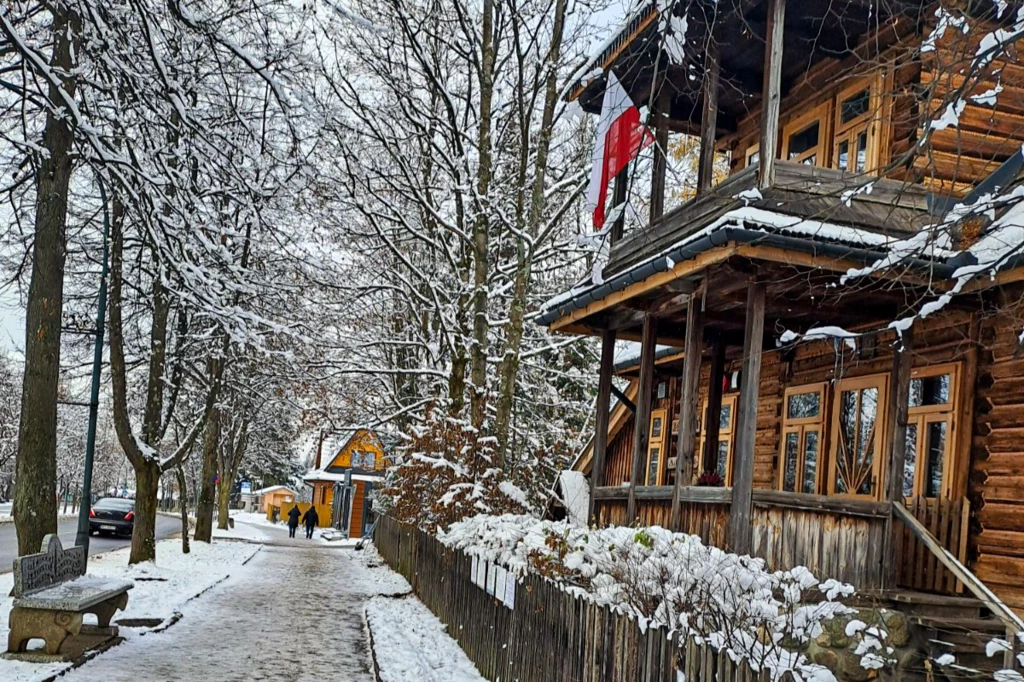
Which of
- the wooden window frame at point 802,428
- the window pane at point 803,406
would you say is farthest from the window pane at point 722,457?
the window pane at point 803,406

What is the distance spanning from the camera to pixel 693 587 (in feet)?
19.4

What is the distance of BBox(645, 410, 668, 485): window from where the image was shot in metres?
17.8

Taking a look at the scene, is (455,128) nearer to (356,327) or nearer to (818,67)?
(818,67)

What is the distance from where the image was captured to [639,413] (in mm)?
12188

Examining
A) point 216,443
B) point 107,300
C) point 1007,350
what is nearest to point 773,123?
point 1007,350

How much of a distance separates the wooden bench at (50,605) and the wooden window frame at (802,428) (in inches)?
348

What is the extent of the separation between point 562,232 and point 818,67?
44.2 feet

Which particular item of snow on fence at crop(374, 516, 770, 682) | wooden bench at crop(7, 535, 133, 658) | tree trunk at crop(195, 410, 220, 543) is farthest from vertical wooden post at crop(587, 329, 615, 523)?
tree trunk at crop(195, 410, 220, 543)

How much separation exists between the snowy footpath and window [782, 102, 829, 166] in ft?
28.1

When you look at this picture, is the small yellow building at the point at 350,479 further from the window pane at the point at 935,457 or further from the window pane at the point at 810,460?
the window pane at the point at 935,457

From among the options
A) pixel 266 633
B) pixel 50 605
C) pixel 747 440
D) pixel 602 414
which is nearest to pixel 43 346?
pixel 50 605

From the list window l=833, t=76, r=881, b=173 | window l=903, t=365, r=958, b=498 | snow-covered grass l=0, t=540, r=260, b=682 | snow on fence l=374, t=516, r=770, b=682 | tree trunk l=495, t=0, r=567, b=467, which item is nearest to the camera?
snow on fence l=374, t=516, r=770, b=682

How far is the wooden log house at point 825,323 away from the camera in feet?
31.1

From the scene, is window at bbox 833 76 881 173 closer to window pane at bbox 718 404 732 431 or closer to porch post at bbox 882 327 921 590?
porch post at bbox 882 327 921 590
